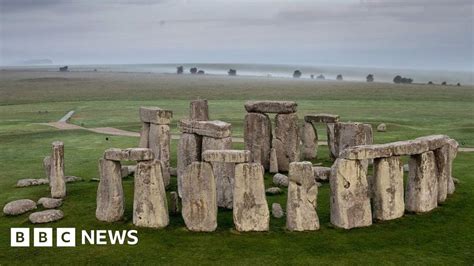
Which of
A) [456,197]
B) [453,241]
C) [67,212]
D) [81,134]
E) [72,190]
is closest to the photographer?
[453,241]

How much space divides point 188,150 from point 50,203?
494 centimetres

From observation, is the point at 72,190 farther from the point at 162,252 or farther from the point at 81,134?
the point at 81,134

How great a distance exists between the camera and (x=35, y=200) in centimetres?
1906

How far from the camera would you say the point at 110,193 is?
1633 cm

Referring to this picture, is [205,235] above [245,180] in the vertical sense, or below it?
below

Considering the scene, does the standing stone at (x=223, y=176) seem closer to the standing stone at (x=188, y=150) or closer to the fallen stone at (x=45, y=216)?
the standing stone at (x=188, y=150)

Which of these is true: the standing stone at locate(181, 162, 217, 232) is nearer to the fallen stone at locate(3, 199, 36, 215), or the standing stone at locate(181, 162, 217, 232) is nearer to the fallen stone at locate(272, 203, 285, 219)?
the fallen stone at locate(272, 203, 285, 219)

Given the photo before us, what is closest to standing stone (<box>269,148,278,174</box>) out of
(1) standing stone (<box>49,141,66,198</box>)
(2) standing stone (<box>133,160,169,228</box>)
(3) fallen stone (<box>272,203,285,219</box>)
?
(3) fallen stone (<box>272,203,285,219</box>)

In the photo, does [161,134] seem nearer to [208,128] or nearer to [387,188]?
[208,128]

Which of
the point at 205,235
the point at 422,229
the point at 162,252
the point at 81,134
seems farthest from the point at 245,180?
the point at 81,134

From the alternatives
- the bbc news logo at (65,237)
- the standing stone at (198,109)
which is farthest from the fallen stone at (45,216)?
the standing stone at (198,109)

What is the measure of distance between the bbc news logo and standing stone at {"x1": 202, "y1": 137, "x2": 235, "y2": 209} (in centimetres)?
355

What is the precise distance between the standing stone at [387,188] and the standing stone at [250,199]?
3488mm

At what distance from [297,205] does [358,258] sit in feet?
8.05
